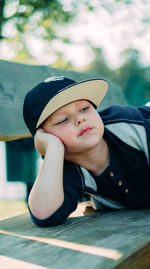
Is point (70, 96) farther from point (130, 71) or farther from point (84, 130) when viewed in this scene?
point (130, 71)

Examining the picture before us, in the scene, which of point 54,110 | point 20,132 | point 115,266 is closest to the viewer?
point 115,266

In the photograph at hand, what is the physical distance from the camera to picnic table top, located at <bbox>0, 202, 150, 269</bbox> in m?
1.18

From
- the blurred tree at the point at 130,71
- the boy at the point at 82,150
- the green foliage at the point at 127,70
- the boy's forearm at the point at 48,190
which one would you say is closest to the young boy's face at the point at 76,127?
the boy at the point at 82,150

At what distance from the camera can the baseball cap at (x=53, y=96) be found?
1848mm


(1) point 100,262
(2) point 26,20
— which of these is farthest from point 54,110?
(2) point 26,20

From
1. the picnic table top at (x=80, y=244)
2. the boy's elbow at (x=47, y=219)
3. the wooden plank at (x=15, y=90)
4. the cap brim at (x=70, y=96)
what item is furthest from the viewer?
the wooden plank at (x=15, y=90)

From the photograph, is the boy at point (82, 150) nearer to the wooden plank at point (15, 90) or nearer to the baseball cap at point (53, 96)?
the baseball cap at point (53, 96)

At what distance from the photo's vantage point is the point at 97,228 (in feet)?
5.25

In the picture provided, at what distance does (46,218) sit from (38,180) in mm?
176

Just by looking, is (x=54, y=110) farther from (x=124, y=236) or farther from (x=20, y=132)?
(x=124, y=236)

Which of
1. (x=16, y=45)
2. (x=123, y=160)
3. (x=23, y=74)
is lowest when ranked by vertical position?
(x=16, y=45)

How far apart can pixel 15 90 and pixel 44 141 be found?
2.38 ft

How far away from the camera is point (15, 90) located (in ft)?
8.21

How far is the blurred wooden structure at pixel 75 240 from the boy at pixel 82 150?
0.10 m
